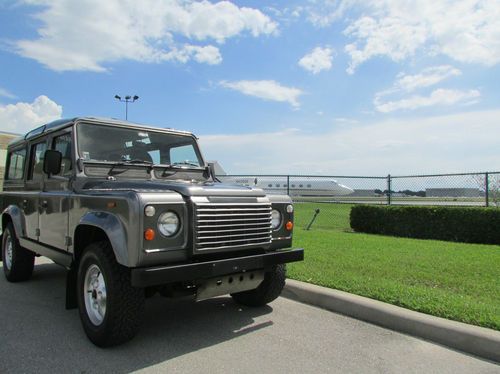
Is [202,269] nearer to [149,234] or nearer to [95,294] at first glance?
[149,234]

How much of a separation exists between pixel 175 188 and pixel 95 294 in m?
1.32

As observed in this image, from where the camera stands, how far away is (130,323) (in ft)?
12.6

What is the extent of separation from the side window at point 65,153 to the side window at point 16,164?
171cm

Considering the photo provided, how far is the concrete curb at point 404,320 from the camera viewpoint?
379cm

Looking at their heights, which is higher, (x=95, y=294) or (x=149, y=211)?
(x=149, y=211)

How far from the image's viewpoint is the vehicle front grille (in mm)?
3857

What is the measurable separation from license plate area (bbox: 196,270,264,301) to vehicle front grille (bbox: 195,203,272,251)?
0.32 m

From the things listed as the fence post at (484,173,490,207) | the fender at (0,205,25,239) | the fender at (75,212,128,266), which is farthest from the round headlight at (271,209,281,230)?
the fence post at (484,173,490,207)

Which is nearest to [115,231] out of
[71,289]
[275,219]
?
[71,289]

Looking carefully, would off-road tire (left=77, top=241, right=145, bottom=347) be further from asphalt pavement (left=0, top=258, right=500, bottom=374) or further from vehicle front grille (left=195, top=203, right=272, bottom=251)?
vehicle front grille (left=195, top=203, right=272, bottom=251)

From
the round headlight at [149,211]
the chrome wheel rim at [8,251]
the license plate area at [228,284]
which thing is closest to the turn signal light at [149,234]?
the round headlight at [149,211]

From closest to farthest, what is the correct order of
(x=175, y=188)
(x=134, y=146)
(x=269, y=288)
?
(x=175, y=188) → (x=269, y=288) → (x=134, y=146)

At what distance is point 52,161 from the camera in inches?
190

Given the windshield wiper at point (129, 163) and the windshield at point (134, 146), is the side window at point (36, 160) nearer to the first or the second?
the windshield at point (134, 146)
